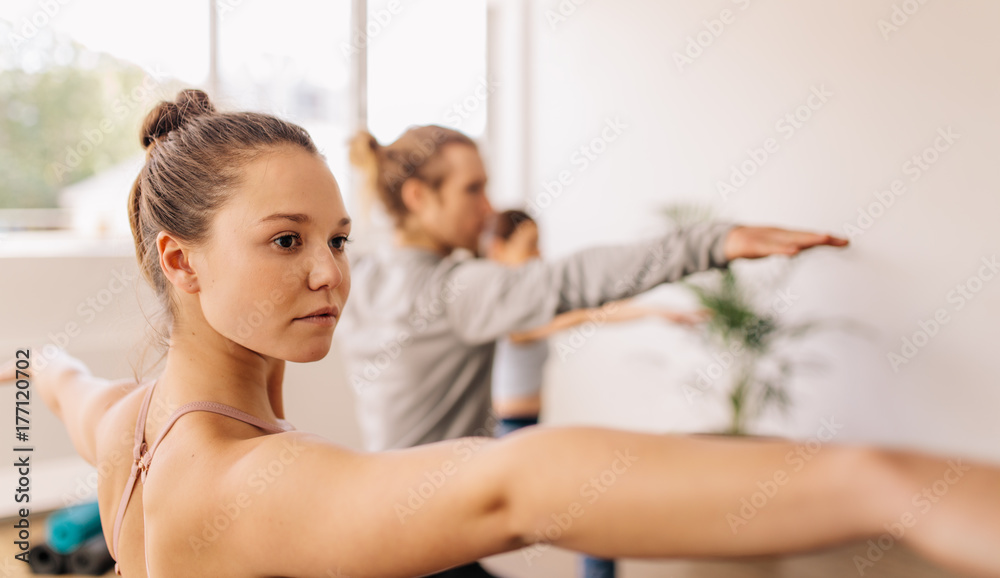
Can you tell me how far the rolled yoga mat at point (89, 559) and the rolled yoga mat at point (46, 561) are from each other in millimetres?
30

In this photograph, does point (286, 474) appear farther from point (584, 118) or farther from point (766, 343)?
point (584, 118)

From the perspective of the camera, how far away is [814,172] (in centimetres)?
371

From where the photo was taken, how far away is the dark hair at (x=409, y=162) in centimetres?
192

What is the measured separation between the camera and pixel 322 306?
2.25 ft

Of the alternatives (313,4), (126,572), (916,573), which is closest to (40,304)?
(313,4)

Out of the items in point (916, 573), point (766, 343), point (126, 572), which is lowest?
point (916, 573)

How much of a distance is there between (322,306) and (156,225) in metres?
0.23

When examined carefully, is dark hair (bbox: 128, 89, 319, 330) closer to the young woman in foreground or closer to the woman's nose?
the young woman in foreground
